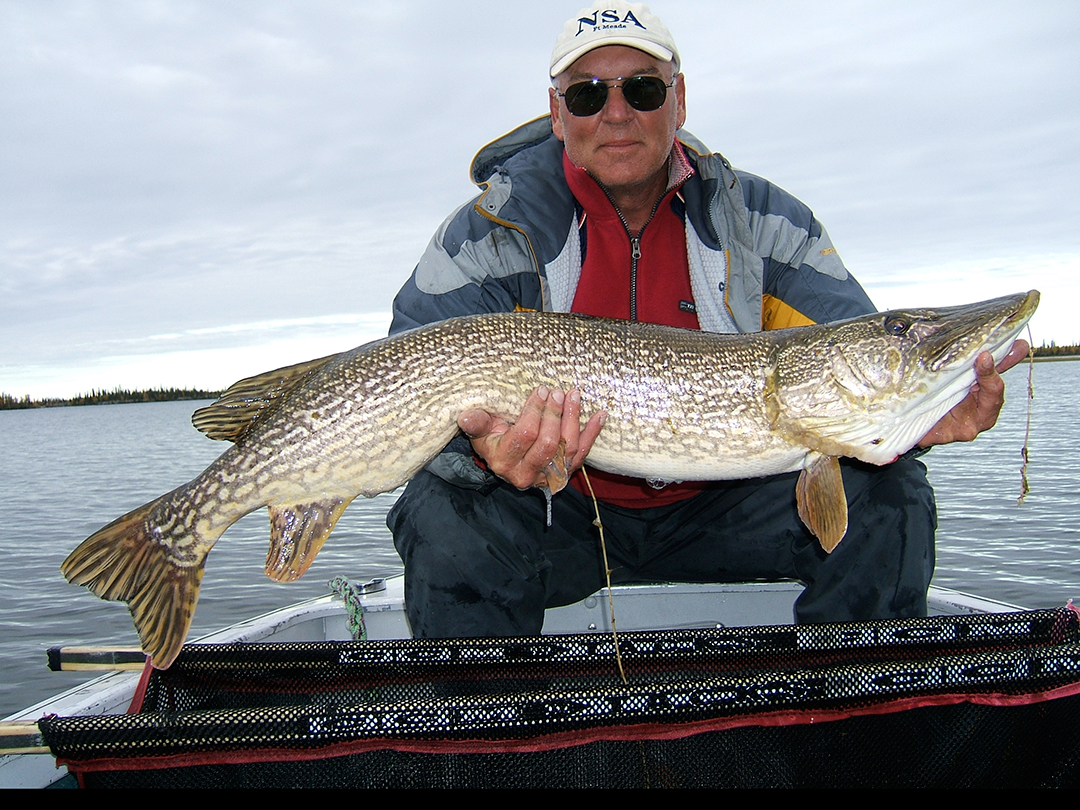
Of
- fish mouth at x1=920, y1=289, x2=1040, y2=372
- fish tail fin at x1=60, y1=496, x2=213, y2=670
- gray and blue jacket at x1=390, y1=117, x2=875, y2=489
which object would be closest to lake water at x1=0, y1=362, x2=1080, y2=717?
fish tail fin at x1=60, y1=496, x2=213, y2=670

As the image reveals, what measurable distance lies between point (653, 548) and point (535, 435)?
2.95 ft

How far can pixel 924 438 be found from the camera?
2.61m

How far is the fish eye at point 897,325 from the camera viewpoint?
2508 mm

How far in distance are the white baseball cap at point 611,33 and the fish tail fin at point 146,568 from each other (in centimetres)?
228

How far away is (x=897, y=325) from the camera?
2516mm

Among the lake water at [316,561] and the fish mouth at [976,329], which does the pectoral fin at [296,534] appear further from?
the lake water at [316,561]

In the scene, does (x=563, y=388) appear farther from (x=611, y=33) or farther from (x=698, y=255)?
(x=611, y=33)

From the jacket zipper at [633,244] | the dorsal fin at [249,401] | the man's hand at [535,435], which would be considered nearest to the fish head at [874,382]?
the man's hand at [535,435]

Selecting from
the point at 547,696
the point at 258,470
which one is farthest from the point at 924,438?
the point at 258,470

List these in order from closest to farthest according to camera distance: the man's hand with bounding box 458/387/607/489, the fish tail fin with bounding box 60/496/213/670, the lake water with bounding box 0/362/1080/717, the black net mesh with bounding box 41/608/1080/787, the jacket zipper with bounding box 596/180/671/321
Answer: the black net mesh with bounding box 41/608/1080/787 → the fish tail fin with bounding box 60/496/213/670 → the man's hand with bounding box 458/387/607/489 → the jacket zipper with bounding box 596/180/671/321 → the lake water with bounding box 0/362/1080/717

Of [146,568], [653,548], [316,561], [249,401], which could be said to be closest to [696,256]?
[653,548]

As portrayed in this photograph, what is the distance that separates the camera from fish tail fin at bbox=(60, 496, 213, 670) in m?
2.23

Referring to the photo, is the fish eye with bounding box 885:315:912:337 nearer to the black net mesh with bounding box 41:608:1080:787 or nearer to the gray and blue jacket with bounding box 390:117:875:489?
the gray and blue jacket with bounding box 390:117:875:489

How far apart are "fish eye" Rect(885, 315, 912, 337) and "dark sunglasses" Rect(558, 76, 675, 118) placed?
4.18 ft
